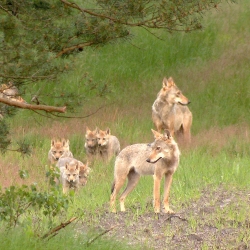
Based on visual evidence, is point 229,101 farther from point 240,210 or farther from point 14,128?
point 240,210

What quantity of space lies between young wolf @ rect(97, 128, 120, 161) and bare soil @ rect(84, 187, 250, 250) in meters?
6.63

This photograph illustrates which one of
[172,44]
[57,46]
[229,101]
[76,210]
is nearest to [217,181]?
[76,210]

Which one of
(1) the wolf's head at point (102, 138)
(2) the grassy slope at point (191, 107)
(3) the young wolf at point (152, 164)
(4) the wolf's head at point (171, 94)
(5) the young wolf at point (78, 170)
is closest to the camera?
(3) the young wolf at point (152, 164)

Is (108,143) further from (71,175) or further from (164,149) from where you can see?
(164,149)

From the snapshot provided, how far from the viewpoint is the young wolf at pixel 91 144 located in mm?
17875

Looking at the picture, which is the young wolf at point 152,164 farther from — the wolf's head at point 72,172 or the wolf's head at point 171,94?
the wolf's head at point 171,94

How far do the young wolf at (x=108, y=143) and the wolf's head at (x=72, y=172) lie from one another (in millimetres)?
3445

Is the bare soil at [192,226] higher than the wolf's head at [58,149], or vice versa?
the bare soil at [192,226]

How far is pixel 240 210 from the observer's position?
10.5m

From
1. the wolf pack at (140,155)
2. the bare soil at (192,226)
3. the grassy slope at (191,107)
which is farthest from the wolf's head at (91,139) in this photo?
the bare soil at (192,226)

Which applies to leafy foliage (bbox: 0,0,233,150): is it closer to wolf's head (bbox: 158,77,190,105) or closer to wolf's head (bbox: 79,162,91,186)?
wolf's head (bbox: 79,162,91,186)

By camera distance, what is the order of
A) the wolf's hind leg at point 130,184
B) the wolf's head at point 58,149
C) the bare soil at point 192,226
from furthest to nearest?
the wolf's head at point 58,149 < the wolf's hind leg at point 130,184 < the bare soil at point 192,226

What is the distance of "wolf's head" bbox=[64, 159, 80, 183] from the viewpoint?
14016 mm

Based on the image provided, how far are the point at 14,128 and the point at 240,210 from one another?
10901 mm
